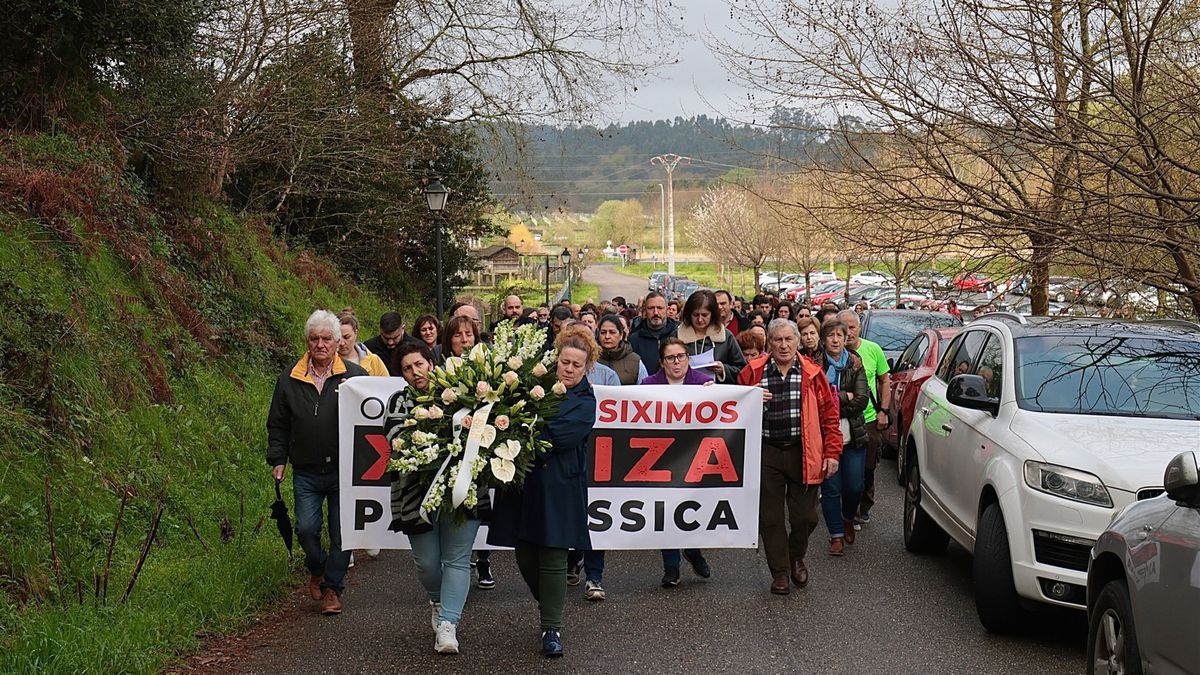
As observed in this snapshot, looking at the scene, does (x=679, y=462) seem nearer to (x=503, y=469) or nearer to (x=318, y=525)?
(x=503, y=469)

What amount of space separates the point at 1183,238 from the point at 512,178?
759 inches

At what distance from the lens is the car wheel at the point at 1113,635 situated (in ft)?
16.2

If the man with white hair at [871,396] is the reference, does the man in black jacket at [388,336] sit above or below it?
above

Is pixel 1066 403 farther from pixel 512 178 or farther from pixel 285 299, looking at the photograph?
pixel 512 178

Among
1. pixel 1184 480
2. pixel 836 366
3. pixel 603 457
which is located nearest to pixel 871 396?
pixel 836 366

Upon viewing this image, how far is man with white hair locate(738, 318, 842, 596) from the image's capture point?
8594 millimetres

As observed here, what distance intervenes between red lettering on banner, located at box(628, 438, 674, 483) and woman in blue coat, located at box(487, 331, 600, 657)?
175cm

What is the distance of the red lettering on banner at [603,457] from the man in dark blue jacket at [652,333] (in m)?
3.37

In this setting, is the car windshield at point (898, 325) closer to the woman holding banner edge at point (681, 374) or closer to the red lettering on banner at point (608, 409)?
the woman holding banner edge at point (681, 374)

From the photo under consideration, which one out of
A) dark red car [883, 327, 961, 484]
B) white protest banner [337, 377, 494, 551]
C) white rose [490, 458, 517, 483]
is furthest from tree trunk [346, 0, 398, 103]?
white rose [490, 458, 517, 483]

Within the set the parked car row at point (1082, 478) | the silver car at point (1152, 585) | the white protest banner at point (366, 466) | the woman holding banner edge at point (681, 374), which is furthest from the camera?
the woman holding banner edge at point (681, 374)

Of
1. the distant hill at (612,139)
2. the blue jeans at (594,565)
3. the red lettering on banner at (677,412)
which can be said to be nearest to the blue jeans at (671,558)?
the blue jeans at (594,565)

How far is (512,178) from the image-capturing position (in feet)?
92.8

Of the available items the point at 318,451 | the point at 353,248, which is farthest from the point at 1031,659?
the point at 353,248
